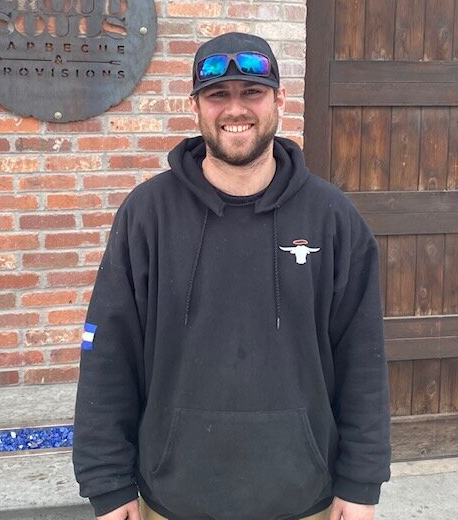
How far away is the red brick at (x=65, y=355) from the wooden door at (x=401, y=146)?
4.78 ft

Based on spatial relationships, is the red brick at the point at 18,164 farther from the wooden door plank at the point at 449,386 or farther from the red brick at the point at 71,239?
the wooden door plank at the point at 449,386

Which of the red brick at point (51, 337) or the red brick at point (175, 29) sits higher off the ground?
the red brick at point (175, 29)

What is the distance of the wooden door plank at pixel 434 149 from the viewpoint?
3426 mm

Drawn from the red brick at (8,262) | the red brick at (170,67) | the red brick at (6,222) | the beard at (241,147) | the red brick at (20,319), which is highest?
the red brick at (170,67)

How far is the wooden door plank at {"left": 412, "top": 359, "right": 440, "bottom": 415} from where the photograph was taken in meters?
3.64

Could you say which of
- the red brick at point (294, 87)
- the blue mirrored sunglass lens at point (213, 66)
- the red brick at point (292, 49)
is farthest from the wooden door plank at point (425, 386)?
the blue mirrored sunglass lens at point (213, 66)

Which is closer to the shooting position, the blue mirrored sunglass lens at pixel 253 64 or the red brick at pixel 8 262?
the blue mirrored sunglass lens at pixel 253 64

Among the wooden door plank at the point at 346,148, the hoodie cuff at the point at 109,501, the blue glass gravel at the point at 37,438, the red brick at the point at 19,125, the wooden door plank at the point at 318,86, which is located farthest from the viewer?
the wooden door plank at the point at 346,148

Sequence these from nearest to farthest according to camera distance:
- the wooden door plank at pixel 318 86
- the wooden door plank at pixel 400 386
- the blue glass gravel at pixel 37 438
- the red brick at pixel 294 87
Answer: the blue glass gravel at pixel 37 438 < the red brick at pixel 294 87 < the wooden door plank at pixel 318 86 < the wooden door plank at pixel 400 386

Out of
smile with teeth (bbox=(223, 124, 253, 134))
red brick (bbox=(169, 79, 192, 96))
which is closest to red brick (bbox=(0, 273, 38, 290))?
red brick (bbox=(169, 79, 192, 96))

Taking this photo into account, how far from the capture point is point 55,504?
94.9 inches

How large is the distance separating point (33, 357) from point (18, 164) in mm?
841

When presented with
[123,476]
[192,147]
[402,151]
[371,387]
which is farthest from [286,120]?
[123,476]

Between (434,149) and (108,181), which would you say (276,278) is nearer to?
(108,181)
